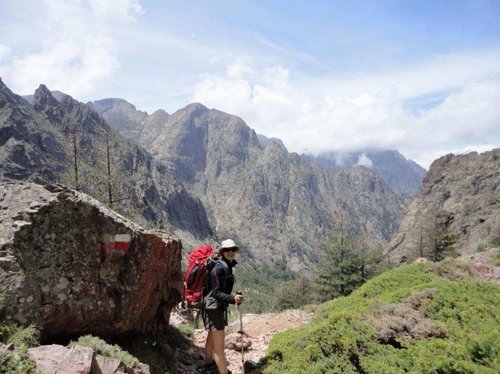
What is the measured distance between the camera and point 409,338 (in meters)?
8.54

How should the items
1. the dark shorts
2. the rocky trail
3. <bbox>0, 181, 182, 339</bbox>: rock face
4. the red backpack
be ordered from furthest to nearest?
the rocky trail
the red backpack
the dark shorts
<bbox>0, 181, 182, 339</bbox>: rock face

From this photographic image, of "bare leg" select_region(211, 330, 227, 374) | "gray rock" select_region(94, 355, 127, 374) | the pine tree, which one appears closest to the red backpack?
"bare leg" select_region(211, 330, 227, 374)

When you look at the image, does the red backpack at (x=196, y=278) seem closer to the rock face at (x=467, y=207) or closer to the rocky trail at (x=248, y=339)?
the rocky trail at (x=248, y=339)

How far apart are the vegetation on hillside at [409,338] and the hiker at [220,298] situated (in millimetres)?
1612

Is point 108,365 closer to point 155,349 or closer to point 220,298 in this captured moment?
point 220,298

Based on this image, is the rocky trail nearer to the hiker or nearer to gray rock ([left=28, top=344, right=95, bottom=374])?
the hiker

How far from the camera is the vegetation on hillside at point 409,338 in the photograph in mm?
7172

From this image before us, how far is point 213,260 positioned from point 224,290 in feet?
2.37

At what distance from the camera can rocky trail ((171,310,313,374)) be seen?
33.7 ft

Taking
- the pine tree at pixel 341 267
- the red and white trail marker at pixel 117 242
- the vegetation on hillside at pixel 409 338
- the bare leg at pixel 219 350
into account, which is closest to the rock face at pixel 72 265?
the red and white trail marker at pixel 117 242

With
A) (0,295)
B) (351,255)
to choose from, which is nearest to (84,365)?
(0,295)

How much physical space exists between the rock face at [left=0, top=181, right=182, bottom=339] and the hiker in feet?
6.40

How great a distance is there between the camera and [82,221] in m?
8.84

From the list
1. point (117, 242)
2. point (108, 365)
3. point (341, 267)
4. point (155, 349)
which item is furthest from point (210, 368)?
point (341, 267)
